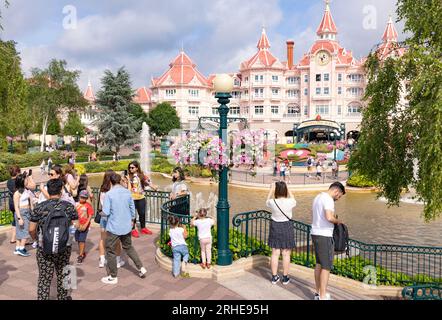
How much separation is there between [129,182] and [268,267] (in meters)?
3.93

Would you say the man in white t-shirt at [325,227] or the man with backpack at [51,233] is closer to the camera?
the man with backpack at [51,233]

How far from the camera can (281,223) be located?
6602mm

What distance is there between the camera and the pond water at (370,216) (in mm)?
13666

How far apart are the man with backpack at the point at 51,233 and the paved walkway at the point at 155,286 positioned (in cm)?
115

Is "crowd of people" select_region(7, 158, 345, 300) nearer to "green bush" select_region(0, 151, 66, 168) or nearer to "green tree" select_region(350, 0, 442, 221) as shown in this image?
"green tree" select_region(350, 0, 442, 221)

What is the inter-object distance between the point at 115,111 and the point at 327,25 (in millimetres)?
38556

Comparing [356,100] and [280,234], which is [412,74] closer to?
[280,234]

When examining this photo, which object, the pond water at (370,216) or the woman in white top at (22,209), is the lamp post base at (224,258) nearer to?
the woman in white top at (22,209)

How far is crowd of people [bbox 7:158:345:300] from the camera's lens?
5098 mm

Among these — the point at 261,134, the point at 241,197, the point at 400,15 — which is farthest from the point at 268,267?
the point at 241,197

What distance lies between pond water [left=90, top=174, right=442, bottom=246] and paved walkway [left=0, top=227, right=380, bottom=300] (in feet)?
17.9

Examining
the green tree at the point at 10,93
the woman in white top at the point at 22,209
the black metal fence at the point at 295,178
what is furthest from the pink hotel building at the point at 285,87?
the woman in white top at the point at 22,209

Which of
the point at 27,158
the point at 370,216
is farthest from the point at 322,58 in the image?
the point at 370,216

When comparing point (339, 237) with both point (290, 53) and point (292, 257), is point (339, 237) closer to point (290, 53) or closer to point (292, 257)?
point (292, 257)
